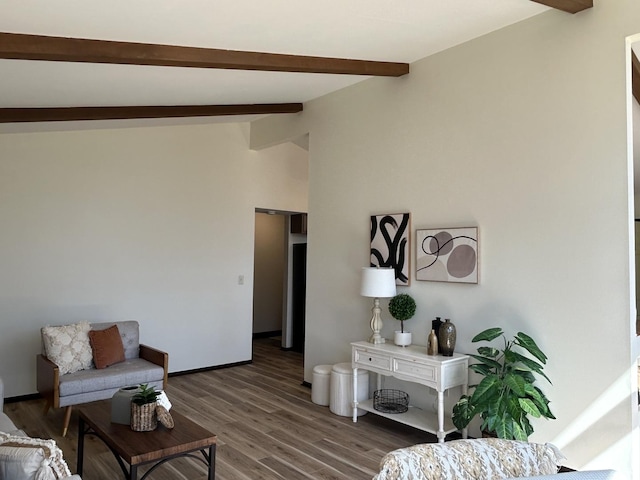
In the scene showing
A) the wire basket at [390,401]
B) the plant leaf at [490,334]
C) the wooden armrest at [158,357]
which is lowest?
the wire basket at [390,401]

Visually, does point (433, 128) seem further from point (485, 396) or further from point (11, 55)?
point (11, 55)

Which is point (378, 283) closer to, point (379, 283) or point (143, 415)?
point (379, 283)

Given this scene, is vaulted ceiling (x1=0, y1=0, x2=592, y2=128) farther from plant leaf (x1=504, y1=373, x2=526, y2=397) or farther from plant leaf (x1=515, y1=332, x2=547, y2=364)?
plant leaf (x1=504, y1=373, x2=526, y2=397)

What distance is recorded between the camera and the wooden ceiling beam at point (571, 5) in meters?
2.99

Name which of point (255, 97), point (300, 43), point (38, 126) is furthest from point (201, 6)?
point (38, 126)

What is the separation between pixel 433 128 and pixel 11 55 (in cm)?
310

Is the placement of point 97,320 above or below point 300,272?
below

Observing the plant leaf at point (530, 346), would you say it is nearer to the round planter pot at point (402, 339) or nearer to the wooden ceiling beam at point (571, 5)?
the round planter pot at point (402, 339)

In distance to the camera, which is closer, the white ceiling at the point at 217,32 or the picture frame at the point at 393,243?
the white ceiling at the point at 217,32

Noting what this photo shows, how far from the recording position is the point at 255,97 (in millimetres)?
4820

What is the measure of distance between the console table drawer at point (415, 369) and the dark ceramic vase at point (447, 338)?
0.70ft

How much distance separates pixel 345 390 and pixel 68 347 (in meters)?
2.53

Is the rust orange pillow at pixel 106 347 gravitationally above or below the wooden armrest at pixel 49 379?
above

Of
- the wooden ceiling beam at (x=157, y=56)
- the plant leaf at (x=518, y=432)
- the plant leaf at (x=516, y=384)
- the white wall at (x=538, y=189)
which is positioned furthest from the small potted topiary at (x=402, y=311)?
the wooden ceiling beam at (x=157, y=56)
